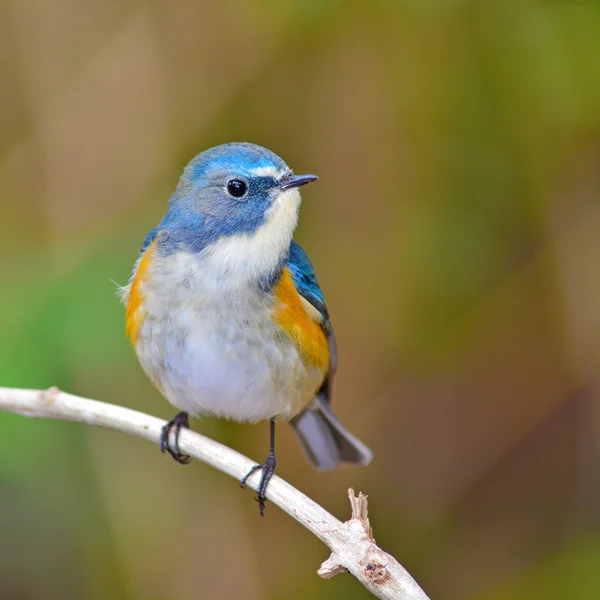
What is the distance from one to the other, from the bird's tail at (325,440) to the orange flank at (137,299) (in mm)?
1129

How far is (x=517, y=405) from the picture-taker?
561cm

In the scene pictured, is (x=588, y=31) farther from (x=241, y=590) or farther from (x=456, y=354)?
(x=241, y=590)

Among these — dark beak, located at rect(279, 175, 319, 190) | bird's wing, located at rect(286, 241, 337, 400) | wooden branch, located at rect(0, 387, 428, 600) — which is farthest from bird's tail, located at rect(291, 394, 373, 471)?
dark beak, located at rect(279, 175, 319, 190)

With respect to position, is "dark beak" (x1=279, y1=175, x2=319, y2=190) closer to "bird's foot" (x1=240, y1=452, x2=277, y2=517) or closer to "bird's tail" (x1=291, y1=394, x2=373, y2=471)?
"bird's foot" (x1=240, y1=452, x2=277, y2=517)

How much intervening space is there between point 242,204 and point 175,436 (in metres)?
1.29

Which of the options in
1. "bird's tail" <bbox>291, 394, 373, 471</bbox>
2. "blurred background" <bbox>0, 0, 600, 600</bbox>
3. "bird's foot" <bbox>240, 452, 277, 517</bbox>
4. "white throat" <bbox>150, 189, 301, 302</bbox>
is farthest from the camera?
"blurred background" <bbox>0, 0, 600, 600</bbox>

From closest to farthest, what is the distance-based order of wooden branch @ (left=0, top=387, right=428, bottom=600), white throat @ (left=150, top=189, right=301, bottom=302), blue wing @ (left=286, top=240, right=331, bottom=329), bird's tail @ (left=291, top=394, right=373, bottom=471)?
wooden branch @ (left=0, top=387, right=428, bottom=600), white throat @ (left=150, top=189, right=301, bottom=302), blue wing @ (left=286, top=240, right=331, bottom=329), bird's tail @ (left=291, top=394, right=373, bottom=471)

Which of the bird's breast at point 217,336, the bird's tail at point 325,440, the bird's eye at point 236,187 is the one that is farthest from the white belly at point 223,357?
the bird's tail at point 325,440

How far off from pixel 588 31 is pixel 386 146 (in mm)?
1348

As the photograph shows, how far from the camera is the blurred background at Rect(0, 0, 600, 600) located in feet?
17.0

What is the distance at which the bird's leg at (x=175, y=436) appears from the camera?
14.1ft

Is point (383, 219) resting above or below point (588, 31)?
below

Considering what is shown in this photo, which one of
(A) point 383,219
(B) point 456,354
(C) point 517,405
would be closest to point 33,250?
(A) point 383,219

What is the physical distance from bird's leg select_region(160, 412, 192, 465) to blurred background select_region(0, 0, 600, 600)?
414 millimetres
